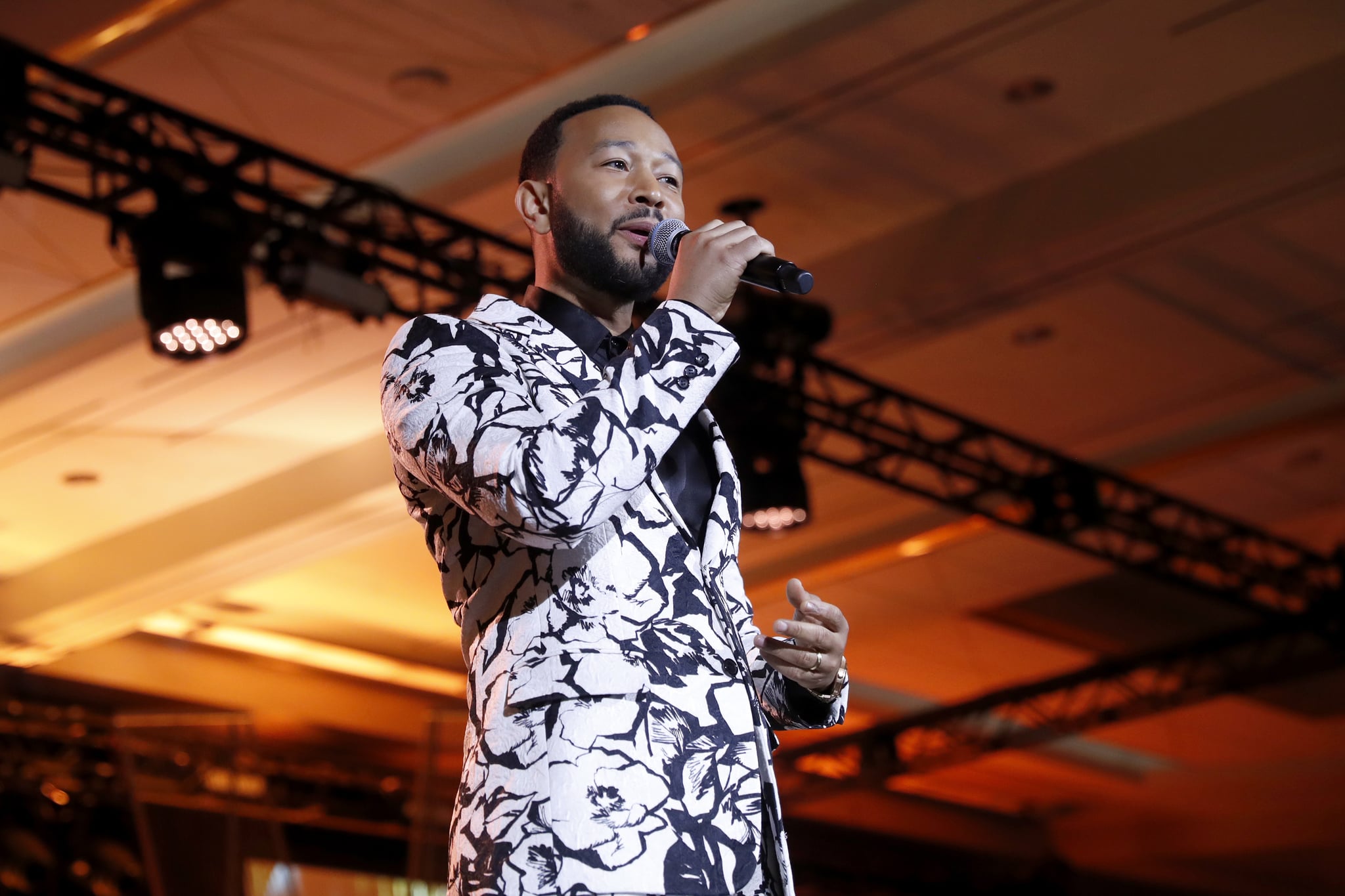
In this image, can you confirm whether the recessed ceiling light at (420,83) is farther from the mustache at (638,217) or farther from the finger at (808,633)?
the finger at (808,633)

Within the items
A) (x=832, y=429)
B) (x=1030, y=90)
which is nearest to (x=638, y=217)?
(x=1030, y=90)

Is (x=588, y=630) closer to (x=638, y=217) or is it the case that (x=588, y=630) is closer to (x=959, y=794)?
(x=638, y=217)

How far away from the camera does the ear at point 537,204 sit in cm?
159

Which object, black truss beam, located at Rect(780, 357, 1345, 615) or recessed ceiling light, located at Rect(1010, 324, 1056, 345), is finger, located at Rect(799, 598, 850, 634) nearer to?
black truss beam, located at Rect(780, 357, 1345, 615)

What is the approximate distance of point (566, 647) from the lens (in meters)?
1.29

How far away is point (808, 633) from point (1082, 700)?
1009cm

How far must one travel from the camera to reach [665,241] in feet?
4.89

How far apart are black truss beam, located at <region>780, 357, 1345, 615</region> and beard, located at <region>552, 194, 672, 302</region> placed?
4577 millimetres

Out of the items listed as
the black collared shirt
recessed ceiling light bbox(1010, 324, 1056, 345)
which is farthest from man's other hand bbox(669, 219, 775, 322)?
recessed ceiling light bbox(1010, 324, 1056, 345)

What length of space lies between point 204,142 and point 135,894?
23.1ft

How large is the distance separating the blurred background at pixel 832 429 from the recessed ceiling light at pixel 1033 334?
44mm

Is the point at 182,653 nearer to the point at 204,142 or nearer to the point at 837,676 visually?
the point at 204,142

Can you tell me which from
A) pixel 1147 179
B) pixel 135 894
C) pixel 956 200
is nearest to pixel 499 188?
pixel 956 200

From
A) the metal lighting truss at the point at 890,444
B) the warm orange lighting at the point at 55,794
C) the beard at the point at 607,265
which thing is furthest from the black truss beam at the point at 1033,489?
the warm orange lighting at the point at 55,794
